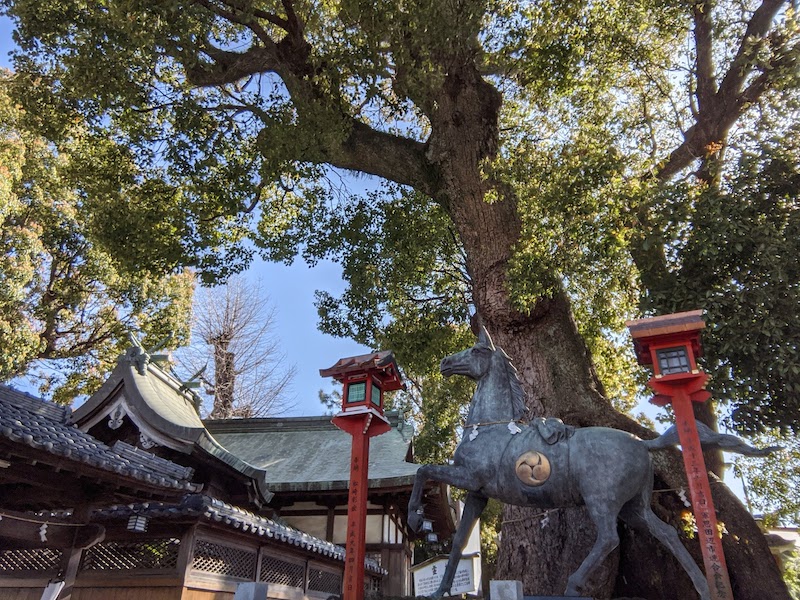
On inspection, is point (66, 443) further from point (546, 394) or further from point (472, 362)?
point (546, 394)

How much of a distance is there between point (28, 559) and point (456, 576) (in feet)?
18.9

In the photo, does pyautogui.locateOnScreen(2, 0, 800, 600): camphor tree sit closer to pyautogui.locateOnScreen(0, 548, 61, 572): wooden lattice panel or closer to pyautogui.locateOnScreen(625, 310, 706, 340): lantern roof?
pyautogui.locateOnScreen(625, 310, 706, 340): lantern roof

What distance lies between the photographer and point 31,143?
15594mm

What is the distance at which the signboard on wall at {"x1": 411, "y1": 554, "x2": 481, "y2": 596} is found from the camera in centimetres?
782

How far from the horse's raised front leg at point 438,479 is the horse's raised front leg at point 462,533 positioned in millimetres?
204

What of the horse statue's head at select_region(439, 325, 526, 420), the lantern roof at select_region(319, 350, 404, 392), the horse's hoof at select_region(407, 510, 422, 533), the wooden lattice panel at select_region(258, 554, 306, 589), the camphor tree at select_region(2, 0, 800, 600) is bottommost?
the wooden lattice panel at select_region(258, 554, 306, 589)

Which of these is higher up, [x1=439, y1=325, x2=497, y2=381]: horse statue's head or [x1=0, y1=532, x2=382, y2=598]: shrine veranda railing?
[x1=439, y1=325, x2=497, y2=381]: horse statue's head

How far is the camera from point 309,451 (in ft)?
46.7

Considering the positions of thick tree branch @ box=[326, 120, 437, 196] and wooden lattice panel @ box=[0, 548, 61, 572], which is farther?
thick tree branch @ box=[326, 120, 437, 196]

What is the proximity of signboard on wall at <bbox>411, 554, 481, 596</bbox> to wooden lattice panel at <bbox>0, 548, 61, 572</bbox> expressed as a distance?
16.6 feet

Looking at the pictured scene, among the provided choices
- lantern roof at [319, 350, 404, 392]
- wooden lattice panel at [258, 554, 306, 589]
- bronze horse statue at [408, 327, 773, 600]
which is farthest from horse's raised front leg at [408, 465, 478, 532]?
wooden lattice panel at [258, 554, 306, 589]

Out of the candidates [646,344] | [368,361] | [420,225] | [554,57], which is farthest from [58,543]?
[554,57]

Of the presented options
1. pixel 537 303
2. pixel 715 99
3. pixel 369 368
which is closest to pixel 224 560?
pixel 369 368

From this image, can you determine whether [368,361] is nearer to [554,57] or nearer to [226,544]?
[226,544]
